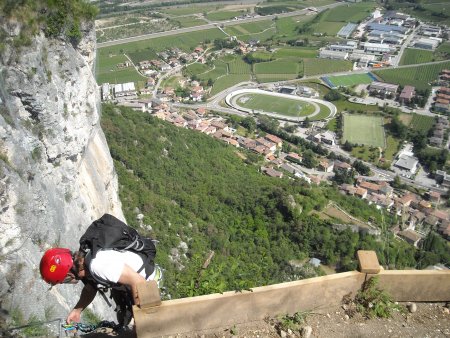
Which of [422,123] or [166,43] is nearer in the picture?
[422,123]

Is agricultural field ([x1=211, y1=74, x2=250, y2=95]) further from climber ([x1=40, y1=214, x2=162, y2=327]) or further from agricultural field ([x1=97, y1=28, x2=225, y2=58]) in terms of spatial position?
climber ([x1=40, y1=214, x2=162, y2=327])

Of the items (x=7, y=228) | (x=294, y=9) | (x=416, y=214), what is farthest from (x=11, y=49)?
(x=294, y=9)

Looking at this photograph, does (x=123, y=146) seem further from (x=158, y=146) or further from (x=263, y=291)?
(x=263, y=291)

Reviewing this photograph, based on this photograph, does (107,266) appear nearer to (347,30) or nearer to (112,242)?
(112,242)

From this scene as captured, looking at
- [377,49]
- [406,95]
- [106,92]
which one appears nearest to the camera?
[406,95]

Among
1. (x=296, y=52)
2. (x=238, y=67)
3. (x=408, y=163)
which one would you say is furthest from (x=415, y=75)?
(x=238, y=67)

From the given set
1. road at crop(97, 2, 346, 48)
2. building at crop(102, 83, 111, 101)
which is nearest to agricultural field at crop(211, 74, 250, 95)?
building at crop(102, 83, 111, 101)

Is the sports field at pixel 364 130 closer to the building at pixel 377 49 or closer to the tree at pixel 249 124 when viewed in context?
the tree at pixel 249 124
